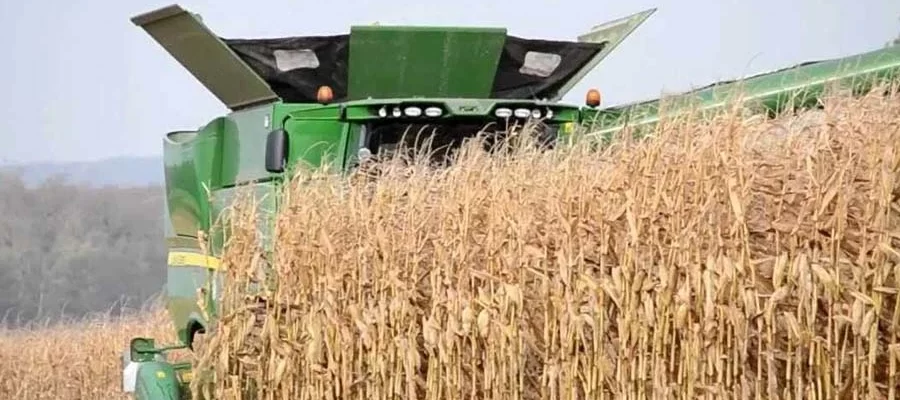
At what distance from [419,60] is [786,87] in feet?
9.11

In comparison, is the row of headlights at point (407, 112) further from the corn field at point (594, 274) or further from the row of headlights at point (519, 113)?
the corn field at point (594, 274)

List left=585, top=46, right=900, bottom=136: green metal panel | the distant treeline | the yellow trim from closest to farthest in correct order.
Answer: left=585, top=46, right=900, bottom=136: green metal panel
the yellow trim
the distant treeline

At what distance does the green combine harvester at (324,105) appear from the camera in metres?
8.08

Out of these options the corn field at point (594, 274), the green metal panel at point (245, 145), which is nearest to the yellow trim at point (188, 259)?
the green metal panel at point (245, 145)

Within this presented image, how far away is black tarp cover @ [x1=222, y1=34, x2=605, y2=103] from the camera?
360 inches

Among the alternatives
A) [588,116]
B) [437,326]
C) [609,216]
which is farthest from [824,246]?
[588,116]

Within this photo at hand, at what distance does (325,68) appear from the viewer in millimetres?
9305

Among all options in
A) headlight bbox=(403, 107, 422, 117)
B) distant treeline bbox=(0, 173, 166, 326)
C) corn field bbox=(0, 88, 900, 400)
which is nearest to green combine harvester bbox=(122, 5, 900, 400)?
headlight bbox=(403, 107, 422, 117)

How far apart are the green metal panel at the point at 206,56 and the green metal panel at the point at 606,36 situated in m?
2.26

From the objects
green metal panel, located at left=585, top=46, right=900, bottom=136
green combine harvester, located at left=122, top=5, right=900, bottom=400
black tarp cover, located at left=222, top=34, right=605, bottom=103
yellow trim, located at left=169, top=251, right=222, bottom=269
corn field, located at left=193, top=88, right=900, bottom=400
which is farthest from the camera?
black tarp cover, located at left=222, top=34, right=605, bottom=103

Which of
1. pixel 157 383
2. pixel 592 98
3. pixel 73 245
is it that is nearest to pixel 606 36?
pixel 592 98

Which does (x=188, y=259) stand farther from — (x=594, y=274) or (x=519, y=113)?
(x=594, y=274)

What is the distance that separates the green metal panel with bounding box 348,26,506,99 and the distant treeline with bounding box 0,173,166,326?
17645mm

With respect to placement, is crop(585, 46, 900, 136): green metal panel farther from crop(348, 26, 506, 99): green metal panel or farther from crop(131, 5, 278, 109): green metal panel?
crop(131, 5, 278, 109): green metal panel
